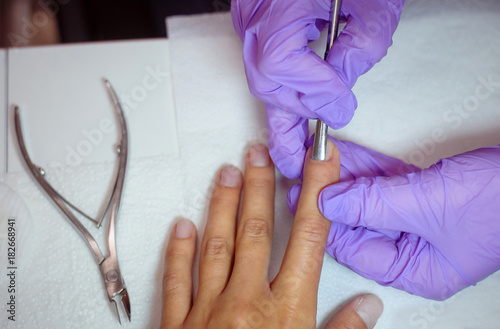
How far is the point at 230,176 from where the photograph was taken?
36.0 inches

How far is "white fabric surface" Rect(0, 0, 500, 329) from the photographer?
83 cm

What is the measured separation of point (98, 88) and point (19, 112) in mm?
203

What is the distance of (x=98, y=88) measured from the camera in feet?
3.35

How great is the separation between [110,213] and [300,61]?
53 cm

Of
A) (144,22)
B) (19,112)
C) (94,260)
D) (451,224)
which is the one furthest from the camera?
(144,22)

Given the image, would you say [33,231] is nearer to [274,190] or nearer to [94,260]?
[94,260]

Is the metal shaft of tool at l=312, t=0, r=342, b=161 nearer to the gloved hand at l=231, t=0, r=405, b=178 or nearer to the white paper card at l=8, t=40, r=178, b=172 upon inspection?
the gloved hand at l=231, t=0, r=405, b=178

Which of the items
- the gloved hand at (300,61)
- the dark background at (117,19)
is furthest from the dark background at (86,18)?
the gloved hand at (300,61)

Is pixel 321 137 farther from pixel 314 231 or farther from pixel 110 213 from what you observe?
pixel 110 213

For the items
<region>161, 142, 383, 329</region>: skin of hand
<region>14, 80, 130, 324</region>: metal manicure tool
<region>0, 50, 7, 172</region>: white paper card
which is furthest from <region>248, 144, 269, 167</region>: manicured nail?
→ <region>0, 50, 7, 172</region>: white paper card

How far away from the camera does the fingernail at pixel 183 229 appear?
2.84ft

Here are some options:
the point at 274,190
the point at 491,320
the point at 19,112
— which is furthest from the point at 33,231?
the point at 491,320

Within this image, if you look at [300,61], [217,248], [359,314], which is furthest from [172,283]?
[300,61]

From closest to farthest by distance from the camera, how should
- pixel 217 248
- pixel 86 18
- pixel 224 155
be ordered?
pixel 217 248 → pixel 224 155 → pixel 86 18
